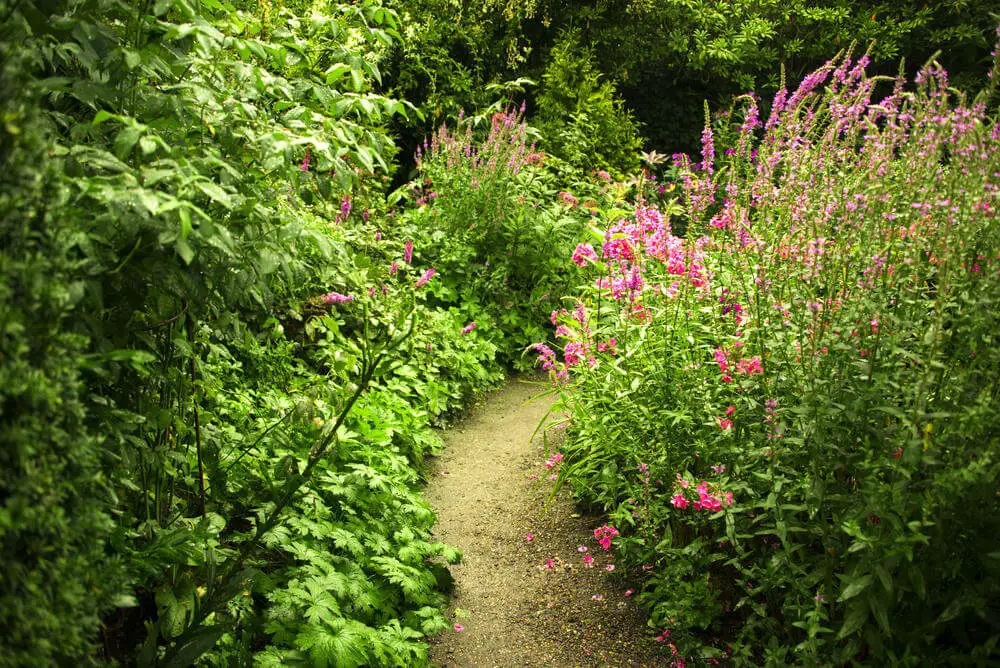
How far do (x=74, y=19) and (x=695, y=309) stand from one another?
2647mm

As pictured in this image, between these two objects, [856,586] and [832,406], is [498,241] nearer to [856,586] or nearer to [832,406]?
[832,406]

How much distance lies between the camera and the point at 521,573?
3430mm

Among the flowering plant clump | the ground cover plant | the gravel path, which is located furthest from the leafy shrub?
the flowering plant clump

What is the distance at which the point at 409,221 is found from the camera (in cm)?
627

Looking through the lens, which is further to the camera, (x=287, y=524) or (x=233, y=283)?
(x=287, y=524)

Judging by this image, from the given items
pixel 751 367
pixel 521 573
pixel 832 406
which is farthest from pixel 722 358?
pixel 521 573

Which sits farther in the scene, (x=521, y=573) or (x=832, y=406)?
(x=521, y=573)

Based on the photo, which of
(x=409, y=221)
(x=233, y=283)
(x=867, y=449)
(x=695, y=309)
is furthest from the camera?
(x=409, y=221)

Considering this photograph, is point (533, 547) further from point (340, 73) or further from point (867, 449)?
point (340, 73)

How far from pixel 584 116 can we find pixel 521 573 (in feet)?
19.0

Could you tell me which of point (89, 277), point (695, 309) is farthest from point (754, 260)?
point (89, 277)

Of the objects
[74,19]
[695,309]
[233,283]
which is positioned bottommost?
[695,309]

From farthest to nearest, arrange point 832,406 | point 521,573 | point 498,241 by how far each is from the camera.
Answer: point 498,241 < point 521,573 < point 832,406

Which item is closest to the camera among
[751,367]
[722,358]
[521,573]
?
[751,367]
